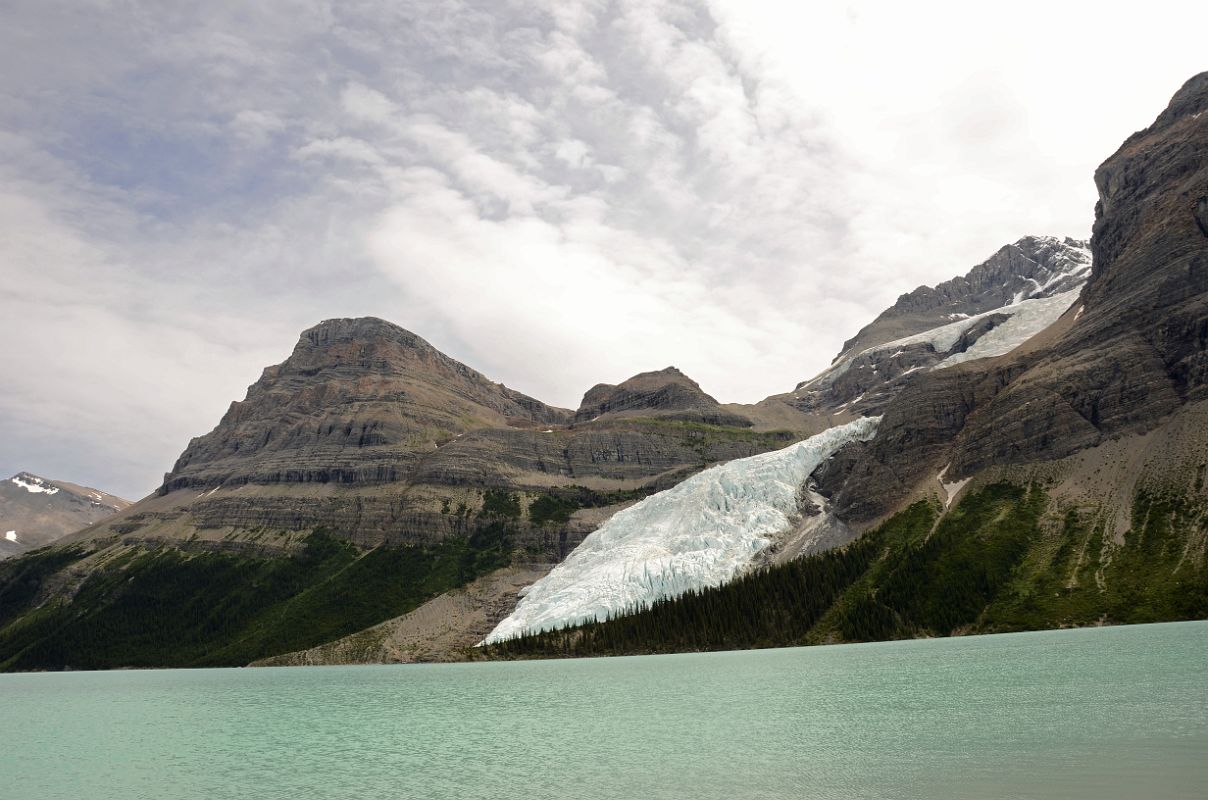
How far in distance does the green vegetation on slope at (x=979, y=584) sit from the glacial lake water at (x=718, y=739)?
170 feet

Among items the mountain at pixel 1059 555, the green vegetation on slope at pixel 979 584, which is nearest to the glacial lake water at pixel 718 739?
the green vegetation on slope at pixel 979 584

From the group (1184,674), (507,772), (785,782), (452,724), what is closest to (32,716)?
(452,724)

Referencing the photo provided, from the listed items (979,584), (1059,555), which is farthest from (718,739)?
(1059,555)

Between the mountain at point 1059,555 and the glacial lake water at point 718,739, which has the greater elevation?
the mountain at point 1059,555

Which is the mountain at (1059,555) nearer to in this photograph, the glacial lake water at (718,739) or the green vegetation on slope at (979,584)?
the green vegetation on slope at (979,584)

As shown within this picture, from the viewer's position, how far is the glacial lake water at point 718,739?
109ft

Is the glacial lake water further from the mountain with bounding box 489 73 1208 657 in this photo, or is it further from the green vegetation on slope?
the mountain with bounding box 489 73 1208 657

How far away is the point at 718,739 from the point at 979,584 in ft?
442

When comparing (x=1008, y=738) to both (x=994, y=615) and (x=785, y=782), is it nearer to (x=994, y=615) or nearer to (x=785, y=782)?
(x=785, y=782)

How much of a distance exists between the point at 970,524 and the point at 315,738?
165 m

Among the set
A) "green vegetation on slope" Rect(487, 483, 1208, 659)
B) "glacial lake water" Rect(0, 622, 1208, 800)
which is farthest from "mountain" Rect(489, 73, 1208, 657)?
"glacial lake water" Rect(0, 622, 1208, 800)

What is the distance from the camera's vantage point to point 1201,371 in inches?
7180

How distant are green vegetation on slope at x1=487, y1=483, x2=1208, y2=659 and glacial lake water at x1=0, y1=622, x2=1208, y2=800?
51667 mm

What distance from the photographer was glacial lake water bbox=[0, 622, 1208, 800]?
33.2 m
